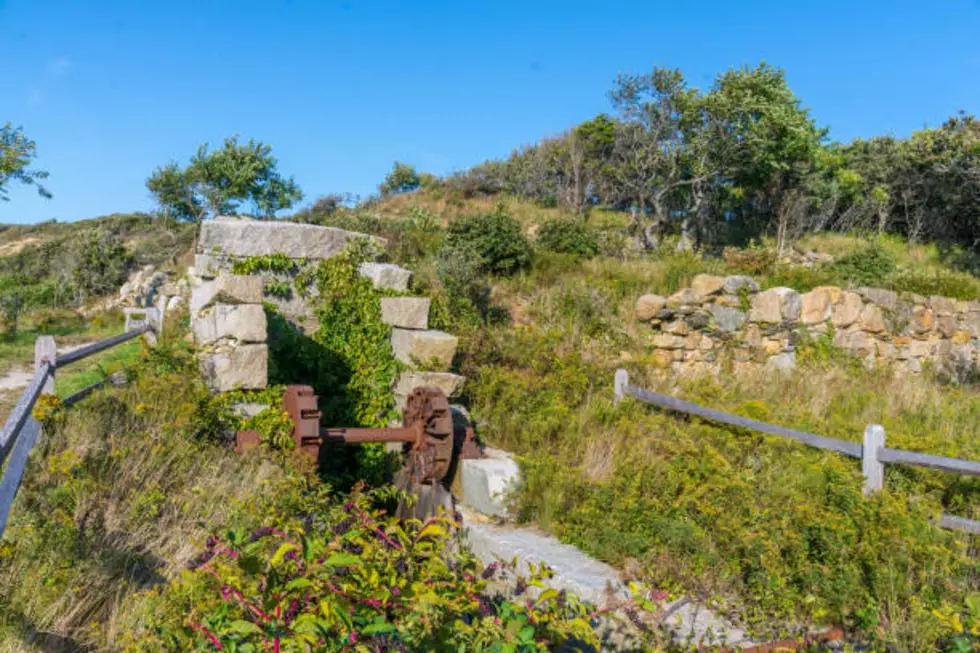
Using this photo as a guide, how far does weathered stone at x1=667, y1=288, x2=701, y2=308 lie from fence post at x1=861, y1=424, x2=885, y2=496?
5706 millimetres

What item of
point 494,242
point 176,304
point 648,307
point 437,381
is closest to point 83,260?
point 176,304

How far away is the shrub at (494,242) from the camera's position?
12.0 m

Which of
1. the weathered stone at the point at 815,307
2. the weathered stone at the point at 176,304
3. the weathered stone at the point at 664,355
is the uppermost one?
the weathered stone at the point at 176,304

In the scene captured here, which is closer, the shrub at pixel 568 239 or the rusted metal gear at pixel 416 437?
the rusted metal gear at pixel 416 437

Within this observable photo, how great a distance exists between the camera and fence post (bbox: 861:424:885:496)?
205 inches

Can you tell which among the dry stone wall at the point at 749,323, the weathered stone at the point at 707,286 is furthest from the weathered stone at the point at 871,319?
the weathered stone at the point at 707,286

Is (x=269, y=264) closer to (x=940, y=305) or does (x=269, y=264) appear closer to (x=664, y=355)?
(x=664, y=355)

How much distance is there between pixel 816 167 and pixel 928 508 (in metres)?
20.4

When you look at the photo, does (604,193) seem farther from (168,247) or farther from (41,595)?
(41,595)

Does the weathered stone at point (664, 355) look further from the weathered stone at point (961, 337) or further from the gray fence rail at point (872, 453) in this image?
the weathered stone at point (961, 337)

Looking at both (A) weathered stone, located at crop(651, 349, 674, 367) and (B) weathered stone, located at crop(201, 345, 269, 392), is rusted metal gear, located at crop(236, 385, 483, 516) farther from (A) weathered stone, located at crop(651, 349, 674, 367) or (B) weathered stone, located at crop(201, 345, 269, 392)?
(A) weathered stone, located at crop(651, 349, 674, 367)

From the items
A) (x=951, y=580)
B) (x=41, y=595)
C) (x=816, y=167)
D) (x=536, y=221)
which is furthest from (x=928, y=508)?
(x=816, y=167)

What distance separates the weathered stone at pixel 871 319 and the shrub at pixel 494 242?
5831 millimetres

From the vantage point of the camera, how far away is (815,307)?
11.1m
